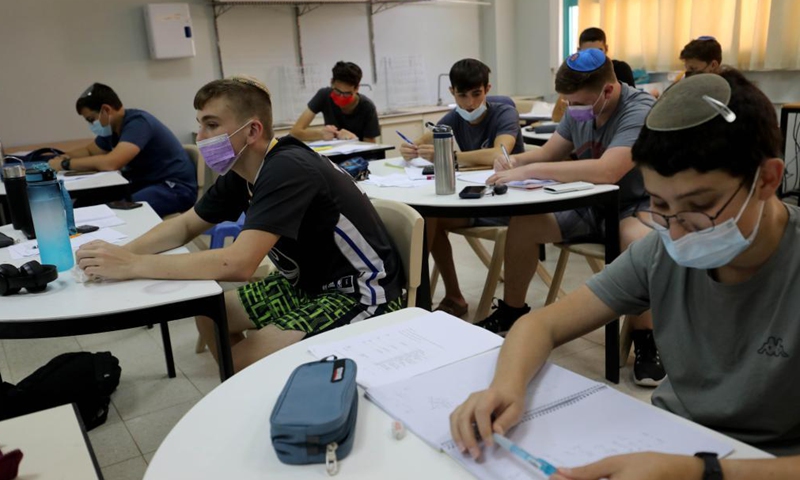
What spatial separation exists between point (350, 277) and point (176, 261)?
453 mm

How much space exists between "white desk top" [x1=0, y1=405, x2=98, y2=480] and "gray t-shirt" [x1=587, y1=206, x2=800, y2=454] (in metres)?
0.93

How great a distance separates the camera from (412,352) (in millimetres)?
1162

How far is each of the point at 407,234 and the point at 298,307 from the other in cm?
37

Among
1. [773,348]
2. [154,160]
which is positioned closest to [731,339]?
[773,348]

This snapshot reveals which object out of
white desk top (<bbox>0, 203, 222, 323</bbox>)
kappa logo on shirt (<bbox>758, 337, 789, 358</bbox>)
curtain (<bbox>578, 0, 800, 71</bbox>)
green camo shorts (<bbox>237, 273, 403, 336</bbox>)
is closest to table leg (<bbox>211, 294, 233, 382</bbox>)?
white desk top (<bbox>0, 203, 222, 323</bbox>)

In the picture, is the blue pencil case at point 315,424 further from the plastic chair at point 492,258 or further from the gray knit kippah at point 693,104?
the plastic chair at point 492,258

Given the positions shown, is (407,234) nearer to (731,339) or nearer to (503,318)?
(731,339)

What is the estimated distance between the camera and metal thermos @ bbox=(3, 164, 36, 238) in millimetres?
2252

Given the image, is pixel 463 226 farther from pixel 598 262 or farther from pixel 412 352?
pixel 412 352

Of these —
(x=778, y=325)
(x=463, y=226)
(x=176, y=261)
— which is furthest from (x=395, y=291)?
(x=463, y=226)

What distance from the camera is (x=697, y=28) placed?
552 centimetres

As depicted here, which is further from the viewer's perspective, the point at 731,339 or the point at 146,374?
→ the point at 146,374

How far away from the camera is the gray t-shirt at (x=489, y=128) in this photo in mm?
3352

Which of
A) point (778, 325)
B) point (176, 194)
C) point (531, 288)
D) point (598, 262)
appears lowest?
point (531, 288)
